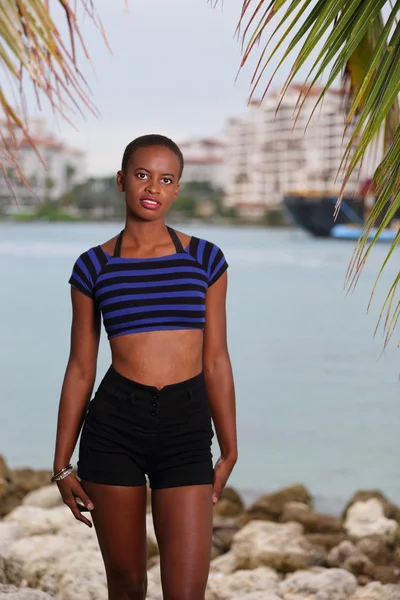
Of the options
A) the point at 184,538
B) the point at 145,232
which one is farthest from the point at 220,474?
the point at 145,232

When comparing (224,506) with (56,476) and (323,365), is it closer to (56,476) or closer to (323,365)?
(56,476)

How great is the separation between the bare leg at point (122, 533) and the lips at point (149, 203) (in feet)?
1.81

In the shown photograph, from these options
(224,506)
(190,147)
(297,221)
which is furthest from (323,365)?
(190,147)

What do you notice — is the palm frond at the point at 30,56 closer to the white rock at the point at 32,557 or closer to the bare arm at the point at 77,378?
the bare arm at the point at 77,378

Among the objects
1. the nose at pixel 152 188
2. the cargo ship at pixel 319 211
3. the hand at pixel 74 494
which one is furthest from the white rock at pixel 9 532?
the cargo ship at pixel 319 211

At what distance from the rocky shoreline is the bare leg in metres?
0.80

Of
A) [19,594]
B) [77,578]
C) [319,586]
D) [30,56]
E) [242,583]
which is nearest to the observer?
[30,56]

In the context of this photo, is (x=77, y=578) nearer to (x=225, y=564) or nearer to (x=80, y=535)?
(x=80, y=535)

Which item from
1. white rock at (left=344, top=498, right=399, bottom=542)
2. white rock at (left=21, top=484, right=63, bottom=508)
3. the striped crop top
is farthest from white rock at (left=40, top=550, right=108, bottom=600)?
white rock at (left=344, top=498, right=399, bottom=542)

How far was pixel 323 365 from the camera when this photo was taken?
2200 cm

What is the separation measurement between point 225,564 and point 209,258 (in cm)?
275

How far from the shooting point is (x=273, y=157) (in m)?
70.9

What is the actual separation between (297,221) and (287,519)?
46.2m

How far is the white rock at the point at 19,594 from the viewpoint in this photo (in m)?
2.84
